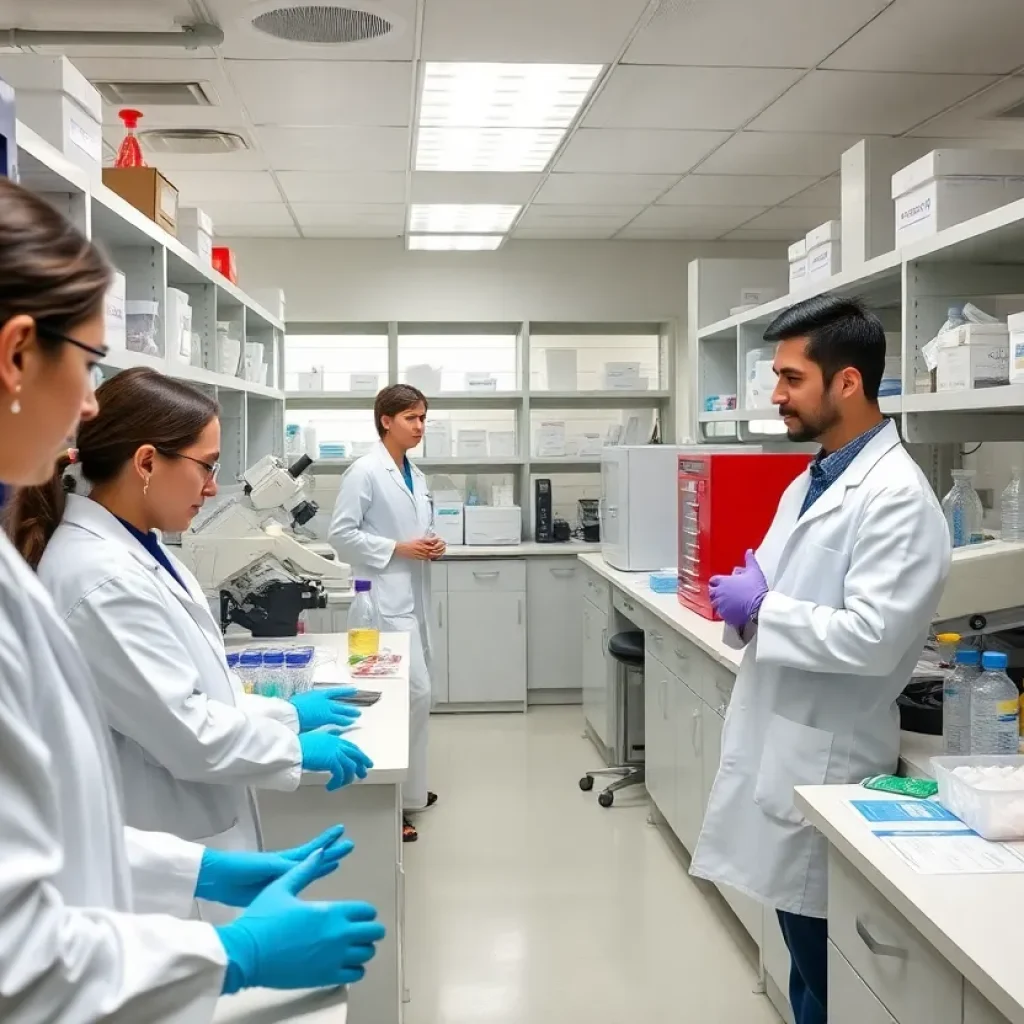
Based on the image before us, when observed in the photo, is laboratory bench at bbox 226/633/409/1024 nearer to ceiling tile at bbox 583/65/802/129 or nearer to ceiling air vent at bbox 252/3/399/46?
ceiling air vent at bbox 252/3/399/46

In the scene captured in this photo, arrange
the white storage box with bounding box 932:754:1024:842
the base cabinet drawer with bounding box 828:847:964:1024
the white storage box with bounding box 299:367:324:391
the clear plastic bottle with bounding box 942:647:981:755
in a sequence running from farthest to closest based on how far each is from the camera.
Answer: the white storage box with bounding box 299:367:324:391 → the clear plastic bottle with bounding box 942:647:981:755 → the white storage box with bounding box 932:754:1024:842 → the base cabinet drawer with bounding box 828:847:964:1024

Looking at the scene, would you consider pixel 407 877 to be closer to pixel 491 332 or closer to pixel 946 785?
pixel 946 785

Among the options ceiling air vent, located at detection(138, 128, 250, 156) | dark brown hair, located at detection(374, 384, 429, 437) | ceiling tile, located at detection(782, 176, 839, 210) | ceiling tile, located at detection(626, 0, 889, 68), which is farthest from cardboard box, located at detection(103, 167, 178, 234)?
ceiling tile, located at detection(782, 176, 839, 210)

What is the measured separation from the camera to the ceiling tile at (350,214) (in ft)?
15.4

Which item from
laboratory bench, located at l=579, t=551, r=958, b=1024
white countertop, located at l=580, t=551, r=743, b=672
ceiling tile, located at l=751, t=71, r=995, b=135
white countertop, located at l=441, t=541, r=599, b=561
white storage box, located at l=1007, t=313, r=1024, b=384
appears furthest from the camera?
white countertop, located at l=441, t=541, r=599, b=561

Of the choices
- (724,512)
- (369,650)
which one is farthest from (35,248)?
(724,512)

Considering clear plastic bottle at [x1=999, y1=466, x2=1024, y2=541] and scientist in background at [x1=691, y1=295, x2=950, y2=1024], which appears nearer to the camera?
scientist in background at [x1=691, y1=295, x2=950, y2=1024]

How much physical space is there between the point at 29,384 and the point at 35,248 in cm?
11

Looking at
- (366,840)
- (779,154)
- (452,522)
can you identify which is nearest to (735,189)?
(779,154)

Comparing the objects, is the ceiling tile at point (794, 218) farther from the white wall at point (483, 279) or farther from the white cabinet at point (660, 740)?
the white cabinet at point (660, 740)

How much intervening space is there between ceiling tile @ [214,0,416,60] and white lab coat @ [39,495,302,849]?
1689 millimetres

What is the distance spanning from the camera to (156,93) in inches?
123

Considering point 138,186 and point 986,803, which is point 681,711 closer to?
point 986,803

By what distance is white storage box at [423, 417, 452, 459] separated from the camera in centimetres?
541
